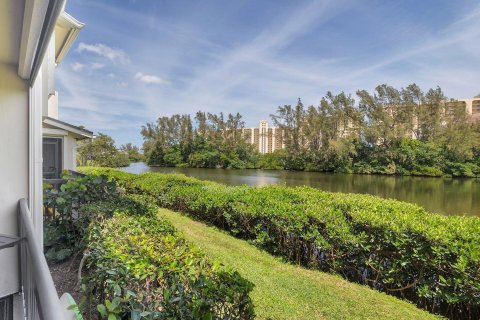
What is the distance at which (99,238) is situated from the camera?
2.61m

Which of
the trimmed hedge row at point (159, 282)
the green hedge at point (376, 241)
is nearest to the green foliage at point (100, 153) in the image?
the green hedge at point (376, 241)

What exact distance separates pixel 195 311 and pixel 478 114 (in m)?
41.3

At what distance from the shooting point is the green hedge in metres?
3.32

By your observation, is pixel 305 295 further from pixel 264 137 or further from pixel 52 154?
pixel 264 137

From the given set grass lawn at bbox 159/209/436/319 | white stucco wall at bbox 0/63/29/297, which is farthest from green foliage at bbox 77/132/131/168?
white stucco wall at bbox 0/63/29/297

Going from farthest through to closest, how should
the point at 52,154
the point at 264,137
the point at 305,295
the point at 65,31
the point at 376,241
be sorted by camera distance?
the point at 264,137
the point at 52,154
the point at 65,31
the point at 376,241
the point at 305,295

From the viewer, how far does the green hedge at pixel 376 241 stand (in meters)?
3.32

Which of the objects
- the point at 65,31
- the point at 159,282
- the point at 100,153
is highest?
the point at 65,31

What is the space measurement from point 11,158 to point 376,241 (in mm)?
4259

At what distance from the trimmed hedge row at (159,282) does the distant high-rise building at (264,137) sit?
3717 cm

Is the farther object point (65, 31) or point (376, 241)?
point (65, 31)

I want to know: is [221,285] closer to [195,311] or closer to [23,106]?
[195,311]

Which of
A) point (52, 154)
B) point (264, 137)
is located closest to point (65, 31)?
point (52, 154)

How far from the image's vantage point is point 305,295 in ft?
12.1
